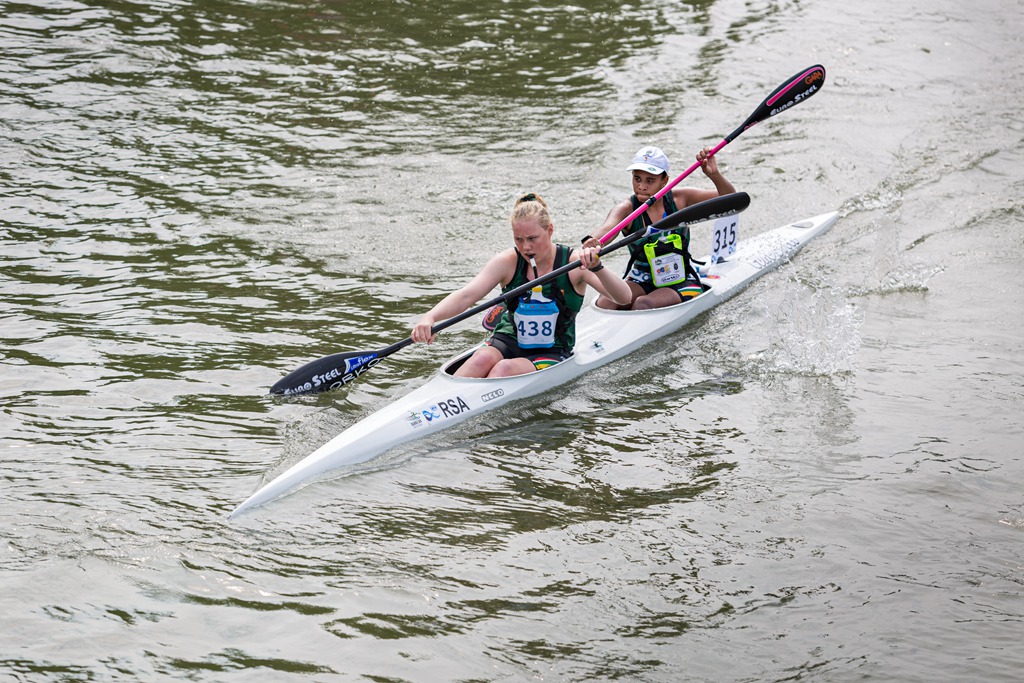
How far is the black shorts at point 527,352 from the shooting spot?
6.75 m

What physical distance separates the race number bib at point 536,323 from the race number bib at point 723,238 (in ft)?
7.75

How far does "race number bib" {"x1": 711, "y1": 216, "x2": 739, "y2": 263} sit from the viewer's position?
8.55m

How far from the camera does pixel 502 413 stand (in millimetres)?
6594

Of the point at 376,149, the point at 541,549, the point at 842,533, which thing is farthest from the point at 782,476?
the point at 376,149

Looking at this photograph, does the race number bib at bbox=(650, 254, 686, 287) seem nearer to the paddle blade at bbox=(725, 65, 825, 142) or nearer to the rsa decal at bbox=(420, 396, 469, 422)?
the paddle blade at bbox=(725, 65, 825, 142)

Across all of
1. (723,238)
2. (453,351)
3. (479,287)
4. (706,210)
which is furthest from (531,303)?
(723,238)

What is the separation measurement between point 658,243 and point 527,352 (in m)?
1.62

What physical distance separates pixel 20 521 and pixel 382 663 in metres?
2.09

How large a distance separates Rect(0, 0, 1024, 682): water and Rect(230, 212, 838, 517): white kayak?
4.5 inches

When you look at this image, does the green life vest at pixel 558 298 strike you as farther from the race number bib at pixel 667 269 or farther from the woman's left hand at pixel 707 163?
the woman's left hand at pixel 707 163

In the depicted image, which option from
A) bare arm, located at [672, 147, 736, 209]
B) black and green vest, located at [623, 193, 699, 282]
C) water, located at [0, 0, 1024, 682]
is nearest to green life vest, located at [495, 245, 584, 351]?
water, located at [0, 0, 1024, 682]

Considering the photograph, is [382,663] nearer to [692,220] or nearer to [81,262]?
[692,220]

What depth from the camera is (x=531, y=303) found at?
6.62 m

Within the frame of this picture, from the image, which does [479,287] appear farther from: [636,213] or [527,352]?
[636,213]
